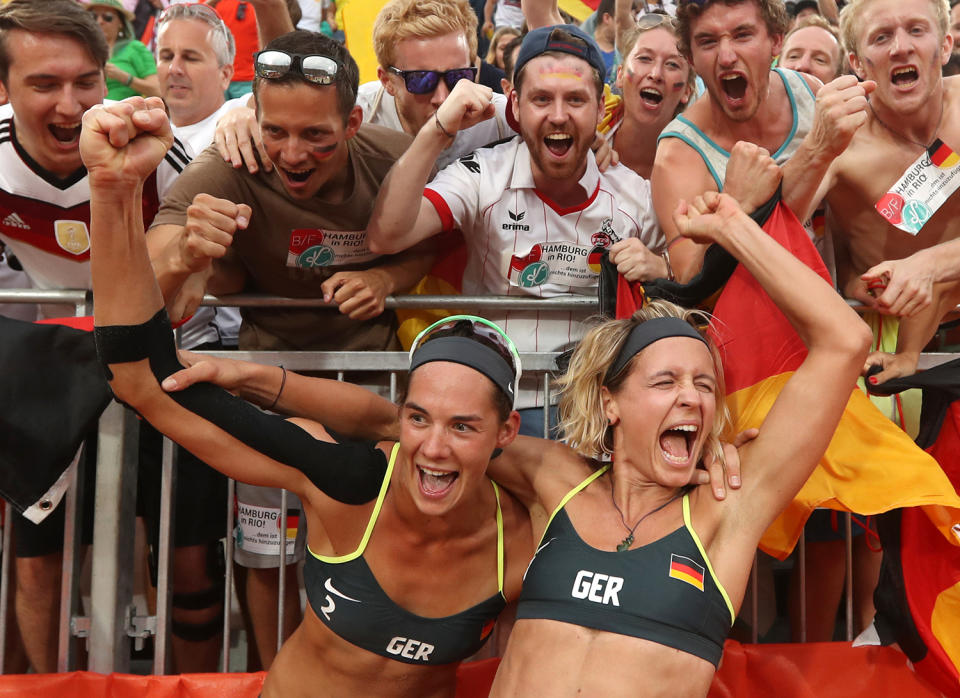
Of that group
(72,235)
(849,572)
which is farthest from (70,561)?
(849,572)

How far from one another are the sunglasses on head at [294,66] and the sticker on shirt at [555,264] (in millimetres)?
939

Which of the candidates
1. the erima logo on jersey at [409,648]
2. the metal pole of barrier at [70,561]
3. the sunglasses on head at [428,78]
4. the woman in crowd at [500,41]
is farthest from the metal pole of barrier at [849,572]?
the woman in crowd at [500,41]

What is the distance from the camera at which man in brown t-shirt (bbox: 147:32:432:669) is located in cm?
334

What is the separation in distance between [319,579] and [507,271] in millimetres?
1364

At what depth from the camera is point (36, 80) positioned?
3561 mm

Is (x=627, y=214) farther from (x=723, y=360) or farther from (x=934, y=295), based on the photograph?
(x=934, y=295)

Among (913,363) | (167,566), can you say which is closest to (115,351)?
(167,566)

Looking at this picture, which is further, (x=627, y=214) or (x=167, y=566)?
(x=627, y=214)

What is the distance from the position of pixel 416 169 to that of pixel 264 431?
111cm

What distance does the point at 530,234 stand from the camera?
3803 mm

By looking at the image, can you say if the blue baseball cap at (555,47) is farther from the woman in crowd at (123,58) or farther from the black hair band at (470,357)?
the woman in crowd at (123,58)

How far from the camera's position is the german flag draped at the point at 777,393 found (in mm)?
3004

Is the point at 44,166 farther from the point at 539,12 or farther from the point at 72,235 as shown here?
the point at 539,12

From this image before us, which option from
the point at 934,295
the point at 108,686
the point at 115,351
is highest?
the point at 934,295
